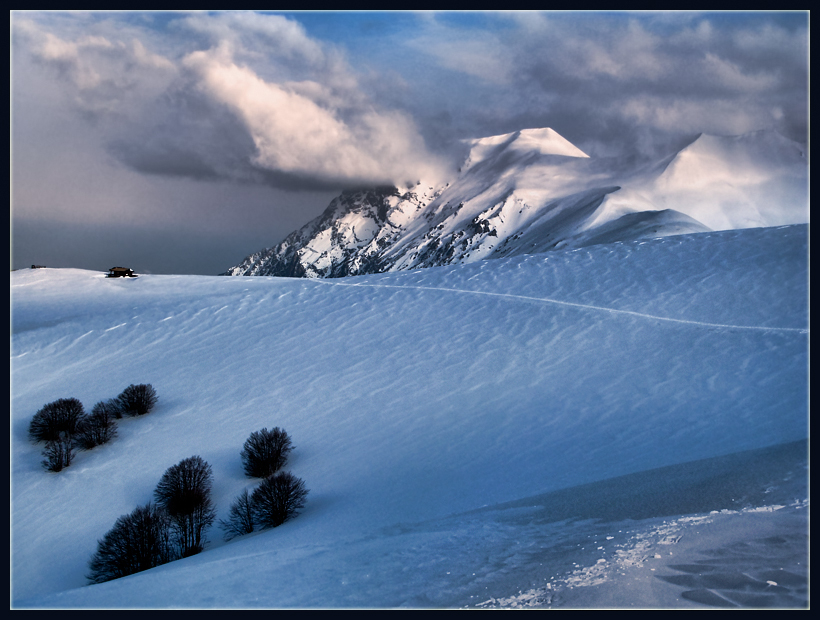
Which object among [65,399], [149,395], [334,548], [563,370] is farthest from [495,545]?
[65,399]

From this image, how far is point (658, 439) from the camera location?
32.5ft

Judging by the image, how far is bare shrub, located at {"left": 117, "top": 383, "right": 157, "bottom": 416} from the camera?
1391 cm

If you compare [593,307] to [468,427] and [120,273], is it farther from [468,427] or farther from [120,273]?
[120,273]

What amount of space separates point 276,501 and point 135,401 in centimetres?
577

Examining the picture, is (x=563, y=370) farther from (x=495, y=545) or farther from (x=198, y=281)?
(x=198, y=281)

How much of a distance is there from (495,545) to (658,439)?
3919 millimetres

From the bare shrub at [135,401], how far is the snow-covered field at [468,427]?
40cm

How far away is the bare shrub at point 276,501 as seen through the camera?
989cm

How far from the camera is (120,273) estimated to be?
24547 mm

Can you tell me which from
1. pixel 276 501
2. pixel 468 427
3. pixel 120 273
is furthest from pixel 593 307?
pixel 120 273

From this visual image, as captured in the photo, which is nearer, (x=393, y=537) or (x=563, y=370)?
(x=393, y=537)

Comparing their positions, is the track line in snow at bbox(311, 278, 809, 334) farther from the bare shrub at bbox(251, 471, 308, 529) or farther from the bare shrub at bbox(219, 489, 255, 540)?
the bare shrub at bbox(219, 489, 255, 540)

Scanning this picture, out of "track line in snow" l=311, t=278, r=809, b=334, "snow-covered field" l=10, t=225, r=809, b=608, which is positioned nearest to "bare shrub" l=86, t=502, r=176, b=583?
"snow-covered field" l=10, t=225, r=809, b=608

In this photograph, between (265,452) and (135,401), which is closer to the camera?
(265,452)
